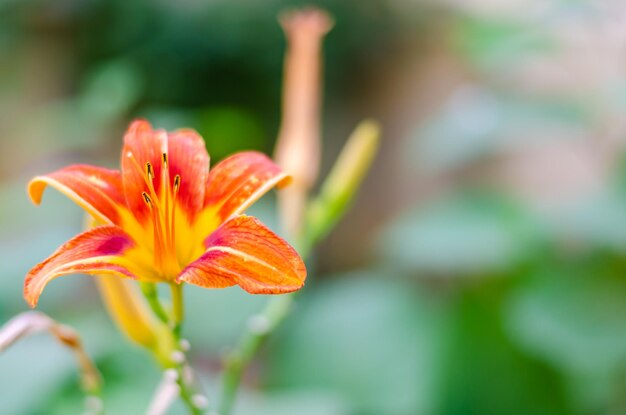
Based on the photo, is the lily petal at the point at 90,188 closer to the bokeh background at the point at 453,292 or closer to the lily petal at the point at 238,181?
the lily petal at the point at 238,181

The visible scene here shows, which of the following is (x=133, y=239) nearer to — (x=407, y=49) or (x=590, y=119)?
(x=590, y=119)

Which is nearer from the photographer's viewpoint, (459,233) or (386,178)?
(459,233)

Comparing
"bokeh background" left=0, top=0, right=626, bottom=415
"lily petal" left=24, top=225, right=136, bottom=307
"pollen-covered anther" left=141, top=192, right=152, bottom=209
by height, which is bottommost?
"bokeh background" left=0, top=0, right=626, bottom=415

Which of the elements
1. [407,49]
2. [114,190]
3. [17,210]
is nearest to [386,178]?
[407,49]

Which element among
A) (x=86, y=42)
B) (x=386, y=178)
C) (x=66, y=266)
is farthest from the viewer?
(x=386, y=178)

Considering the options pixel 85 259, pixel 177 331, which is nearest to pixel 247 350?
pixel 177 331

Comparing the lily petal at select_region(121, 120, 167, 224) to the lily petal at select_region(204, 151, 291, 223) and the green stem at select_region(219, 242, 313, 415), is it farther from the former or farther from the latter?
the green stem at select_region(219, 242, 313, 415)

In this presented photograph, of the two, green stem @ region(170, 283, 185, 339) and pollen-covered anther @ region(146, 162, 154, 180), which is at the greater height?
pollen-covered anther @ region(146, 162, 154, 180)

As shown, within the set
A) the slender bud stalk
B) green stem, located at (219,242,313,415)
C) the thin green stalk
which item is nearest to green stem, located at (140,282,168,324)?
the thin green stalk
